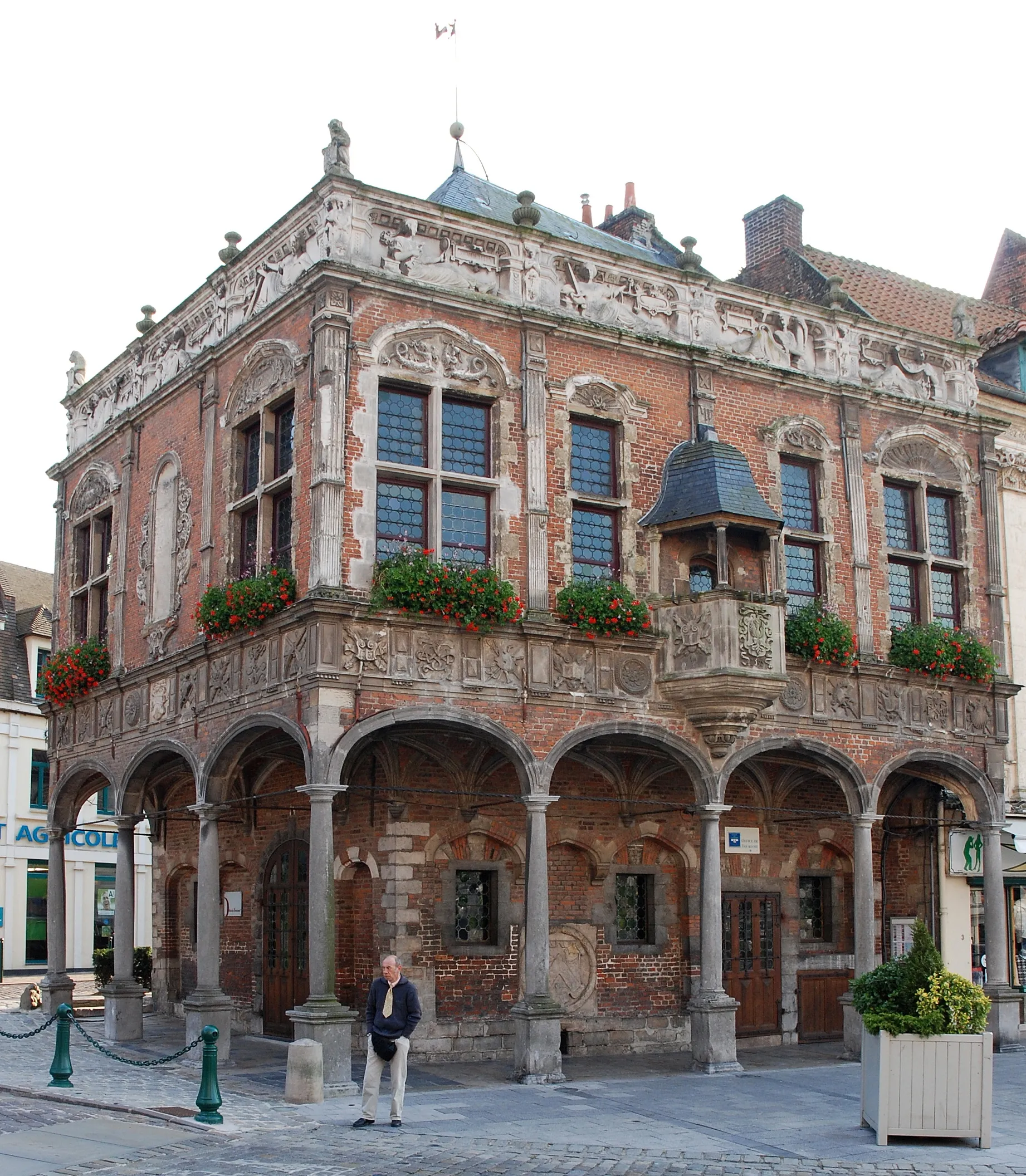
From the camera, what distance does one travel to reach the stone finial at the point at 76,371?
2453 cm

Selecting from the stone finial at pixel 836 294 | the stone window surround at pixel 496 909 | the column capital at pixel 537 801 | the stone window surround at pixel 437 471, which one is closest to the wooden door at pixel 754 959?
the stone window surround at pixel 496 909

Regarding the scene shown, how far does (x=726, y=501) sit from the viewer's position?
712 inches

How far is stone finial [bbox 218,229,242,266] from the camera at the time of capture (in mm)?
19391

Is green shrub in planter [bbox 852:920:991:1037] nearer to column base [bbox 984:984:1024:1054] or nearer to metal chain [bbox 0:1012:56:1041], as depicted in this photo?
column base [bbox 984:984:1024:1054]

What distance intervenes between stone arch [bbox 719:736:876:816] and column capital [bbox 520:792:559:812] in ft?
9.74

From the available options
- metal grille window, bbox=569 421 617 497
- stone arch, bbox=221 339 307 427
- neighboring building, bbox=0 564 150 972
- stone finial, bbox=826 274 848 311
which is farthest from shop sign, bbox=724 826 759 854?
neighboring building, bbox=0 564 150 972

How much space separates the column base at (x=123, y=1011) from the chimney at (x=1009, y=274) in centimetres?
2128

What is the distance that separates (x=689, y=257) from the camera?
20.1 m

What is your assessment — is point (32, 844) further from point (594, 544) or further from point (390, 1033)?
point (390, 1033)

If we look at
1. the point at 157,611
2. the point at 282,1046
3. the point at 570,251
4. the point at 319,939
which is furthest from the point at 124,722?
the point at 570,251

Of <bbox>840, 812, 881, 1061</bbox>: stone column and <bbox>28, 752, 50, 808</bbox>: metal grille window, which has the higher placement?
<bbox>28, 752, 50, 808</bbox>: metal grille window

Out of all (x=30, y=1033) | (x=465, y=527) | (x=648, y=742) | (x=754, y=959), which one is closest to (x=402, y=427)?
(x=465, y=527)

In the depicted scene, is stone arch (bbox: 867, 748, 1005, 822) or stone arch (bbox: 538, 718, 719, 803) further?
stone arch (bbox: 867, 748, 1005, 822)

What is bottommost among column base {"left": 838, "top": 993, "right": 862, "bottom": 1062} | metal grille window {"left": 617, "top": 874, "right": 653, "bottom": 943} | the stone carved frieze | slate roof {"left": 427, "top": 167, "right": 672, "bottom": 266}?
column base {"left": 838, "top": 993, "right": 862, "bottom": 1062}
